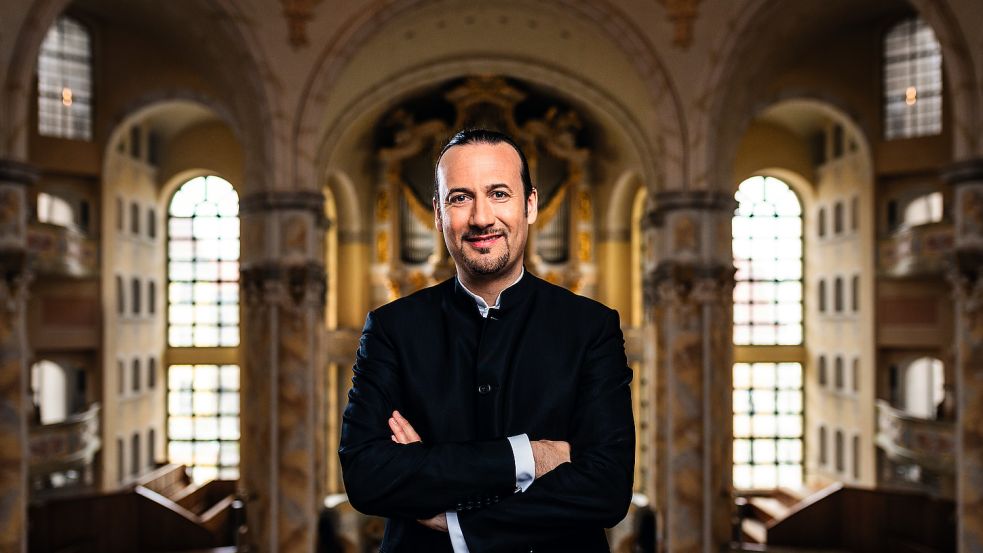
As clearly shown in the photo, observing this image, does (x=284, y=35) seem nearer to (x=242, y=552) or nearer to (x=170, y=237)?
(x=242, y=552)

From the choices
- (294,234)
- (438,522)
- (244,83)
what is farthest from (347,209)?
(438,522)

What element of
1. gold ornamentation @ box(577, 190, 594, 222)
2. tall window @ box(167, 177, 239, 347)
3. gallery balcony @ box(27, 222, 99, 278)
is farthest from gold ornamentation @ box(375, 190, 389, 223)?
gallery balcony @ box(27, 222, 99, 278)

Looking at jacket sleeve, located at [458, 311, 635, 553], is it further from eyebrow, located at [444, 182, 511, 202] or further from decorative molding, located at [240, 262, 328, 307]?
decorative molding, located at [240, 262, 328, 307]

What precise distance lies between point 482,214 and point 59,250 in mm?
17892

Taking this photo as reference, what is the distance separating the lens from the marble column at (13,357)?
1228cm

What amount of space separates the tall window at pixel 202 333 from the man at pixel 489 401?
2310cm

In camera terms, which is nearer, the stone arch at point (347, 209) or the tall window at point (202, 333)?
the stone arch at point (347, 209)

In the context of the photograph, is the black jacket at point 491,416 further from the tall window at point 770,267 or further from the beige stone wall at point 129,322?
the tall window at point 770,267

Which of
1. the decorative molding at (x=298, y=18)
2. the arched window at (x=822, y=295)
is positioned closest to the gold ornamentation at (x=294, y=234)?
the decorative molding at (x=298, y=18)

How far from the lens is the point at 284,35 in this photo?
16094 mm

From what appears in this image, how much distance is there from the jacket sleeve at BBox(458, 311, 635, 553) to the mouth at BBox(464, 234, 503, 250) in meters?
0.39

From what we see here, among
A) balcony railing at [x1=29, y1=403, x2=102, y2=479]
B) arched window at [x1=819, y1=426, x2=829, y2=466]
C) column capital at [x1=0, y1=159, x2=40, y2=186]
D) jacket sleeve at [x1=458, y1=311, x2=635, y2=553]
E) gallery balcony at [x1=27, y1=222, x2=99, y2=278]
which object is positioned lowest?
arched window at [x1=819, y1=426, x2=829, y2=466]

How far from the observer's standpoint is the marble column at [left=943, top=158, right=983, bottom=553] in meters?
12.4

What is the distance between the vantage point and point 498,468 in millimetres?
2533
